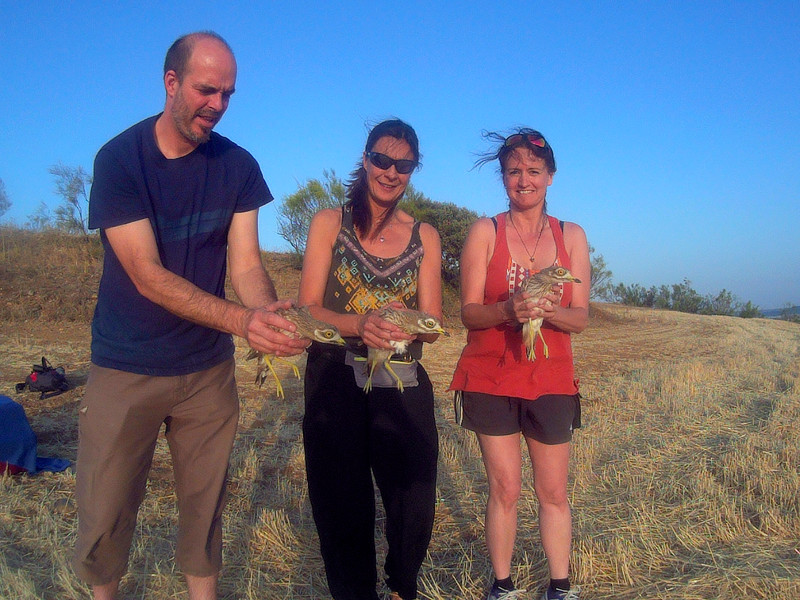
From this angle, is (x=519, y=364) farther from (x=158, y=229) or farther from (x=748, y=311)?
(x=748, y=311)

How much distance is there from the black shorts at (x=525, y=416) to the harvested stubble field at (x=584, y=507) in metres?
1.15

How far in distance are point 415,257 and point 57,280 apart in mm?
16896

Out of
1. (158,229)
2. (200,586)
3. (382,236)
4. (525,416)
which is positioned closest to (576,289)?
(525,416)

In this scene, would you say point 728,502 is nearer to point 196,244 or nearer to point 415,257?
point 415,257

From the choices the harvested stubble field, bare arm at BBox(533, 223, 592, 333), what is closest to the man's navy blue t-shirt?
the harvested stubble field

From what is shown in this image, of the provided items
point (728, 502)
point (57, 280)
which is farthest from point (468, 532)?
point (57, 280)

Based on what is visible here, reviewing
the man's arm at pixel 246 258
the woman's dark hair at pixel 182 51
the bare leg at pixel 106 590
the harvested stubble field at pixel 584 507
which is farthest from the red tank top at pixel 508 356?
the bare leg at pixel 106 590

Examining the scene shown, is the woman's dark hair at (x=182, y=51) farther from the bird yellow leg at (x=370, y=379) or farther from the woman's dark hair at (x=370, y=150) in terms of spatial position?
the bird yellow leg at (x=370, y=379)

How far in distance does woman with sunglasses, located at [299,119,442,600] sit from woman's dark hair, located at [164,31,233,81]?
3.65ft

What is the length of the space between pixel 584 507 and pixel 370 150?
355 centimetres

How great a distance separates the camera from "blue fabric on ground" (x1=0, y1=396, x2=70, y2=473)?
5.23 m

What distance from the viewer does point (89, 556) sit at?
2.91 m

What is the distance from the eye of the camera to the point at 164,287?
272 cm

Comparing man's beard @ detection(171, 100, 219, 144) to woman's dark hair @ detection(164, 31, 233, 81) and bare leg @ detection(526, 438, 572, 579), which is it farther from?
bare leg @ detection(526, 438, 572, 579)
